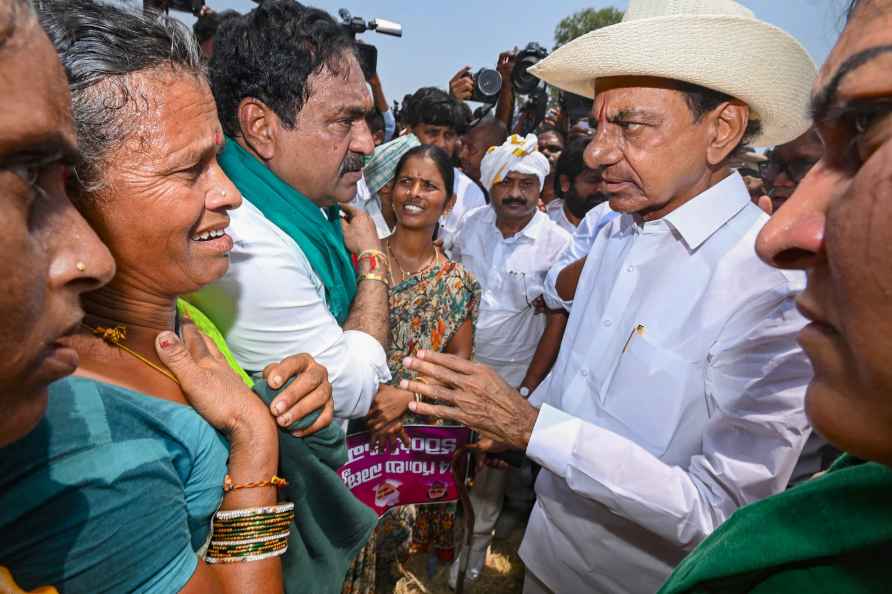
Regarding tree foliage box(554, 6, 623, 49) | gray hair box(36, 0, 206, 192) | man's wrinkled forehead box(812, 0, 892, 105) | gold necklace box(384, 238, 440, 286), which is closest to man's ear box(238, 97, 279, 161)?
gray hair box(36, 0, 206, 192)

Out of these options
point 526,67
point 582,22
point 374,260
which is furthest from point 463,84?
point 582,22

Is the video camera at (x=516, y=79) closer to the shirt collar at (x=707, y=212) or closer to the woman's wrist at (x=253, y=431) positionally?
the shirt collar at (x=707, y=212)

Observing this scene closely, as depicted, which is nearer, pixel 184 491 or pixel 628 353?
pixel 184 491

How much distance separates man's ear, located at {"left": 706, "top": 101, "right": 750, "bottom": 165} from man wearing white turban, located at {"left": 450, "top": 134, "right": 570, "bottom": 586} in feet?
6.36

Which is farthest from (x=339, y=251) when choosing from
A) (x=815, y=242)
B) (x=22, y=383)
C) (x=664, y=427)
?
(x=815, y=242)

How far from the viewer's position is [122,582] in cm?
88

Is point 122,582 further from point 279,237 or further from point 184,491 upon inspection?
point 279,237

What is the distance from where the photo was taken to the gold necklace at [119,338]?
3.63 feet

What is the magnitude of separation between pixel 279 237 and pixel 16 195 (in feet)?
3.68

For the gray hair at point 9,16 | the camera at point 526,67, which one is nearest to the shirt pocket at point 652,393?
the gray hair at point 9,16

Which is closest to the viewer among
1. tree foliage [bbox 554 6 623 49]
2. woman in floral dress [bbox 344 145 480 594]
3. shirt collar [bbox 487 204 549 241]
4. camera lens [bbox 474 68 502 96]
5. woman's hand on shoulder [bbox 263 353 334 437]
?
woman's hand on shoulder [bbox 263 353 334 437]

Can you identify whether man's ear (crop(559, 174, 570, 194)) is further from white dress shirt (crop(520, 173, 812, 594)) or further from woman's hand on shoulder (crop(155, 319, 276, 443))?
woman's hand on shoulder (crop(155, 319, 276, 443))

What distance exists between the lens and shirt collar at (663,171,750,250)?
1.83 m

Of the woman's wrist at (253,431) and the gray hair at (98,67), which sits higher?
the gray hair at (98,67)
